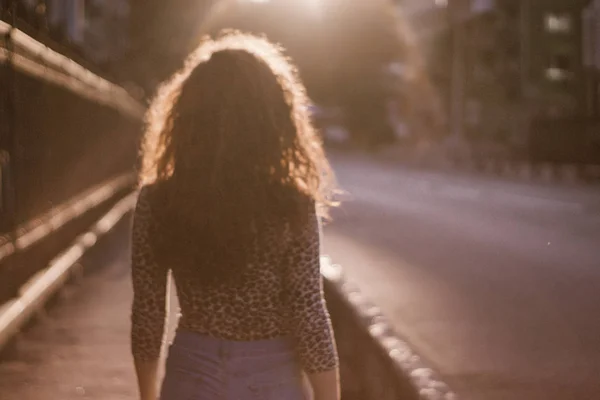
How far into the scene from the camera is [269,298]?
8.84 ft

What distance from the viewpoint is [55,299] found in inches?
411

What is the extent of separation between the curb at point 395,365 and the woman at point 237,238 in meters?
2.79

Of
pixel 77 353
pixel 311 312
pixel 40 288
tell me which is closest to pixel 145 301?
pixel 311 312

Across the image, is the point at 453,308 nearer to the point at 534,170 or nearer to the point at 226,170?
the point at 226,170

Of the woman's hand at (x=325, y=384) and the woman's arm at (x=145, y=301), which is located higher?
the woman's arm at (x=145, y=301)

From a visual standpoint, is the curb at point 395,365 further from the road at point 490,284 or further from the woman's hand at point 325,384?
the woman's hand at point 325,384

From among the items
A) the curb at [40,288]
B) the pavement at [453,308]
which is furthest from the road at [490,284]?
the curb at [40,288]

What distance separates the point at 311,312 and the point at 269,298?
115 mm

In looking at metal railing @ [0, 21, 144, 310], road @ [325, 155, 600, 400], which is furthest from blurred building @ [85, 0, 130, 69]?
metal railing @ [0, 21, 144, 310]

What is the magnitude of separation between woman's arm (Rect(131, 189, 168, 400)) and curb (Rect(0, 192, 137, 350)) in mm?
4782

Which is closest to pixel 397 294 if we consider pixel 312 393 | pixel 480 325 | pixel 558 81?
pixel 480 325

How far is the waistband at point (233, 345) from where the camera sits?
106 inches

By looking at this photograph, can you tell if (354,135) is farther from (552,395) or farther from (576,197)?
(552,395)

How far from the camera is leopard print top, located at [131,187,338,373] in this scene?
265 centimetres
